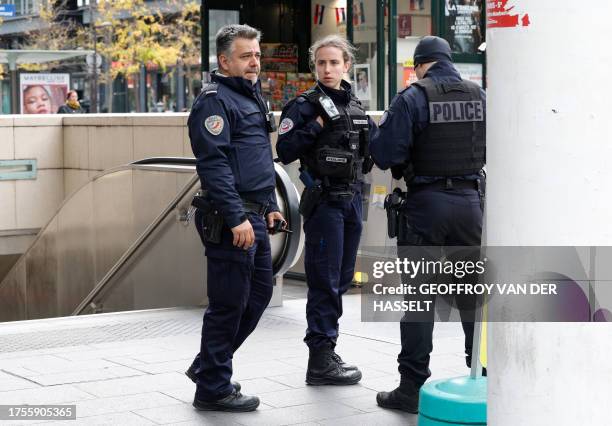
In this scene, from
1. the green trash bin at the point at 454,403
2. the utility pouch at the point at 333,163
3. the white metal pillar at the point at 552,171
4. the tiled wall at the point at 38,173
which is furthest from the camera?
the tiled wall at the point at 38,173

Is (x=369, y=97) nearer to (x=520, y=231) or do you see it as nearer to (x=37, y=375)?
(x=37, y=375)

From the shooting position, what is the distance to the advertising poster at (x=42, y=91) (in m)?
28.8

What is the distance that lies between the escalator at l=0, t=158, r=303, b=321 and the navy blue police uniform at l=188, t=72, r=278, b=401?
4.18 ft

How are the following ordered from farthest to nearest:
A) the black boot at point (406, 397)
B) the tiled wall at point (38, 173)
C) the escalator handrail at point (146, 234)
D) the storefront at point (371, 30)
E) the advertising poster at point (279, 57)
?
the advertising poster at point (279, 57)
the tiled wall at point (38, 173)
the storefront at point (371, 30)
the escalator handrail at point (146, 234)
the black boot at point (406, 397)

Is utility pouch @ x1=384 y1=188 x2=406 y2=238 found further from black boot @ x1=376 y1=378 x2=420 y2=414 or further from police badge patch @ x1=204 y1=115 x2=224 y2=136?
police badge patch @ x1=204 y1=115 x2=224 y2=136

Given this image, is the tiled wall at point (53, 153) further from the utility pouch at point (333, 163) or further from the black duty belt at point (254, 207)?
the black duty belt at point (254, 207)

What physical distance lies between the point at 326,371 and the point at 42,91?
2422cm

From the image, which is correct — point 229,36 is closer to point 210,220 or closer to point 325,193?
point 210,220

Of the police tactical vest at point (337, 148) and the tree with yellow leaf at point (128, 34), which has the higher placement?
the tree with yellow leaf at point (128, 34)

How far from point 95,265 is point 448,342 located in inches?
287

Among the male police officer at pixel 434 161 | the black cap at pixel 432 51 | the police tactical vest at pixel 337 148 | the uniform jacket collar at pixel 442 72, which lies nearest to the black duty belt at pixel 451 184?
the male police officer at pixel 434 161

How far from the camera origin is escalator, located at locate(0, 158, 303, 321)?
362 inches

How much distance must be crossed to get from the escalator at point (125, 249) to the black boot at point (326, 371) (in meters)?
1.27

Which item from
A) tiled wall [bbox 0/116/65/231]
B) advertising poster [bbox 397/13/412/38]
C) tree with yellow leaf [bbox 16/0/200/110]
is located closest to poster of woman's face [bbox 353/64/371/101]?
advertising poster [bbox 397/13/412/38]
